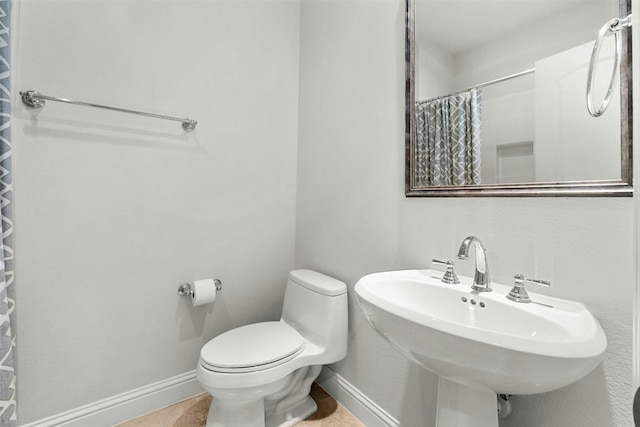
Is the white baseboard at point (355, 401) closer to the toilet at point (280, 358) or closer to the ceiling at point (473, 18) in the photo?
the toilet at point (280, 358)

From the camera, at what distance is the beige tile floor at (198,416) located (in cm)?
132

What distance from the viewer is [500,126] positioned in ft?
3.05

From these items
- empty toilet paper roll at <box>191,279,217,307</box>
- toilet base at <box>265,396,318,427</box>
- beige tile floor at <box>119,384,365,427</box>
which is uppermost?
empty toilet paper roll at <box>191,279,217,307</box>

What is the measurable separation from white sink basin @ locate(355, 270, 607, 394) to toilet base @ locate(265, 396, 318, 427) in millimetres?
877

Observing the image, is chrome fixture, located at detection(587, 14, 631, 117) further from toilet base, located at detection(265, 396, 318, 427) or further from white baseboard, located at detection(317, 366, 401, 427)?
toilet base, located at detection(265, 396, 318, 427)

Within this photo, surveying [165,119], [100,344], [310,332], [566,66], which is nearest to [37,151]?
[165,119]

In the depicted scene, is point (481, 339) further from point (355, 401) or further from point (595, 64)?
point (355, 401)

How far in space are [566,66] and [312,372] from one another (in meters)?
1.51

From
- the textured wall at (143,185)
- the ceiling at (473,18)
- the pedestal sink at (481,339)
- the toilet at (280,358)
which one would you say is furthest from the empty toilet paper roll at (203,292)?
the ceiling at (473,18)

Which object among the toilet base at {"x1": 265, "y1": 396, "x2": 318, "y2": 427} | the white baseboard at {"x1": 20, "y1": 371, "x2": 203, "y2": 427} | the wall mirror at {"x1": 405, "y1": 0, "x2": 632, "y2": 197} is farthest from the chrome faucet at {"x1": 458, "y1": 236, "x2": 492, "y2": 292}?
the white baseboard at {"x1": 20, "y1": 371, "x2": 203, "y2": 427}

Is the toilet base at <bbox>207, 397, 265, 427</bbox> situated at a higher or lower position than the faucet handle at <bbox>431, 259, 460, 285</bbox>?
lower

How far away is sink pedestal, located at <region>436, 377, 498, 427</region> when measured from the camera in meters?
0.72

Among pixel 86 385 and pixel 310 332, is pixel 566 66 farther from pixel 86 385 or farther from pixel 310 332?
pixel 86 385

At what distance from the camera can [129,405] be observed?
52.7 inches
